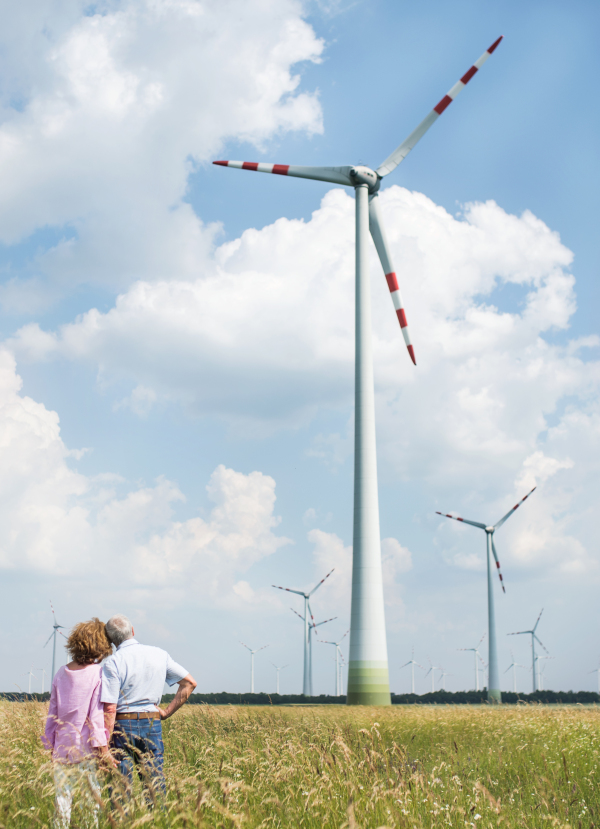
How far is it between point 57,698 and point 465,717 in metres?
12.2

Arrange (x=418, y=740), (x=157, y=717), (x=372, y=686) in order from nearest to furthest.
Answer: (x=157, y=717), (x=418, y=740), (x=372, y=686)

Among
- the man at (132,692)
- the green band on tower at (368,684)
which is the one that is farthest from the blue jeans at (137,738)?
the green band on tower at (368,684)

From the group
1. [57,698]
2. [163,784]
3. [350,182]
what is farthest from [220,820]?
[350,182]

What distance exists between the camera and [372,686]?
101 feet

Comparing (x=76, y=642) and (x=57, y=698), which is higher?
(x=76, y=642)

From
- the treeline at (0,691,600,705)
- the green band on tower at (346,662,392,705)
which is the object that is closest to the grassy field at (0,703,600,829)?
the green band on tower at (346,662,392,705)

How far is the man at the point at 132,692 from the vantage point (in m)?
7.59

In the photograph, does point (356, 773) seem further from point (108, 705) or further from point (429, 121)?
point (429, 121)

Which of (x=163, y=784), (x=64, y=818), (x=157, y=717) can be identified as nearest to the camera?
(x=64, y=818)

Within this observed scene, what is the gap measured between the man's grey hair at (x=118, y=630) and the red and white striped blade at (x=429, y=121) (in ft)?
121

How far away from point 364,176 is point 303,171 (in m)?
3.80

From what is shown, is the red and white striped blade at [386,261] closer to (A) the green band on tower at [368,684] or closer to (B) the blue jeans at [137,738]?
(A) the green band on tower at [368,684]

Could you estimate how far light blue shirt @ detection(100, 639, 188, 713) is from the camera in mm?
7637

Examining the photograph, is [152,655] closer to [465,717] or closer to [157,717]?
[157,717]
